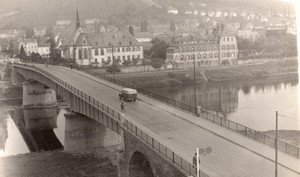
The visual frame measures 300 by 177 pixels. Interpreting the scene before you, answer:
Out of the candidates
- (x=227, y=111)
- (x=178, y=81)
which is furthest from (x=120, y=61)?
(x=227, y=111)

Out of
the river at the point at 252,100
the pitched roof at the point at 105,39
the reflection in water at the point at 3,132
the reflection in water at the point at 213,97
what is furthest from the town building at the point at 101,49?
the reflection in water at the point at 3,132

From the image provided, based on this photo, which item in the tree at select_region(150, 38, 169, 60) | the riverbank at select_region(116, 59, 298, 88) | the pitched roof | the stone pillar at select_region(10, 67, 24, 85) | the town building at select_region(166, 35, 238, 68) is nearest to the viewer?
the stone pillar at select_region(10, 67, 24, 85)

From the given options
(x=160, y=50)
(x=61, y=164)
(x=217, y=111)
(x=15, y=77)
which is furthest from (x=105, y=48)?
(x=61, y=164)

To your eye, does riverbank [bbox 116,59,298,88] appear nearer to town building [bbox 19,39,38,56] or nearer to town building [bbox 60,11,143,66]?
town building [bbox 60,11,143,66]

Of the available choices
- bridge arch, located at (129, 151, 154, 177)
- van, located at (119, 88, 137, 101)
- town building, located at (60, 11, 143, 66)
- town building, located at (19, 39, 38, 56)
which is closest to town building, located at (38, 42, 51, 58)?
town building, located at (19, 39, 38, 56)

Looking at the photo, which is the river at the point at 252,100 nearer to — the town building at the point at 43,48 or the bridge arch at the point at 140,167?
the bridge arch at the point at 140,167

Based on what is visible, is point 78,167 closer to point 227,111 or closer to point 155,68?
point 227,111

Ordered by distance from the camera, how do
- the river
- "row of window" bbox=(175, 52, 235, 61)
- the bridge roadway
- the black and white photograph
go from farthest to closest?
"row of window" bbox=(175, 52, 235, 61), the river, the black and white photograph, the bridge roadway
